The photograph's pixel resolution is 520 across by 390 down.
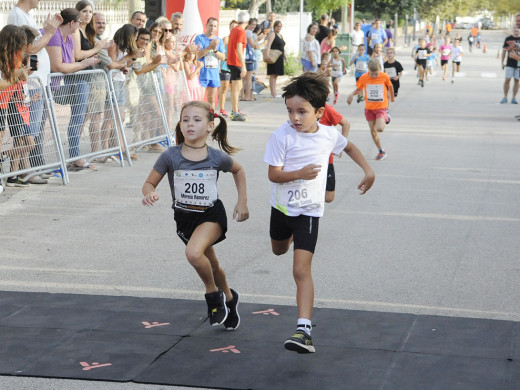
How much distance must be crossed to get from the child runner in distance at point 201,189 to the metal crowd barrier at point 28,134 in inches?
184

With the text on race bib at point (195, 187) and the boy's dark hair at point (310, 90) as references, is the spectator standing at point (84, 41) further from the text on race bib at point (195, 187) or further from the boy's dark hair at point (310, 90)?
the boy's dark hair at point (310, 90)

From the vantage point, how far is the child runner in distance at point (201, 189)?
17.9 ft

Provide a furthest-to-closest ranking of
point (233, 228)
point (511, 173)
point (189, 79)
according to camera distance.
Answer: point (189, 79) → point (511, 173) → point (233, 228)

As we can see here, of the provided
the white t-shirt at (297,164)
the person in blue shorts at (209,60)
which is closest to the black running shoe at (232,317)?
the white t-shirt at (297,164)

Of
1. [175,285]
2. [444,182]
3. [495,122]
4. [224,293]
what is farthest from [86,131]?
[495,122]

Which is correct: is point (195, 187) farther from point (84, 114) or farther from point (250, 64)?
point (250, 64)

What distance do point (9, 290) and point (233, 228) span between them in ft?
8.60

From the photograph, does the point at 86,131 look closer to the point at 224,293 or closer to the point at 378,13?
the point at 224,293

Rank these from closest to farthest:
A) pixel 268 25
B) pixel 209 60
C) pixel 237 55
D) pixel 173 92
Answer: pixel 173 92 → pixel 209 60 → pixel 237 55 → pixel 268 25

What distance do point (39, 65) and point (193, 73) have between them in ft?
14.7

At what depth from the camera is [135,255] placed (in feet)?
24.6

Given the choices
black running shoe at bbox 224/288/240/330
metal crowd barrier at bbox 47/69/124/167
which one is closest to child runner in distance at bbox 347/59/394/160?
metal crowd barrier at bbox 47/69/124/167

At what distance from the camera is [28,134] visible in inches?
395

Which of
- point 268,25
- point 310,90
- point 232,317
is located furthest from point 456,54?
point 232,317
